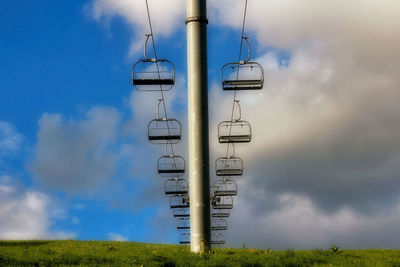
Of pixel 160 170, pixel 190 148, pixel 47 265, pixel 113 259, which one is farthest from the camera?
pixel 160 170

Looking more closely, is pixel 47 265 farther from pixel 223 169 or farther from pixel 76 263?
pixel 223 169

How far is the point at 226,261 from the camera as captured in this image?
15.5m

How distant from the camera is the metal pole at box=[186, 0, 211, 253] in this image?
57.7 feet

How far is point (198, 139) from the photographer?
17.8 m

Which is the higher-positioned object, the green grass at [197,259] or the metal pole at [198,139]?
the metal pole at [198,139]

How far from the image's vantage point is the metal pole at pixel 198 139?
17594 mm

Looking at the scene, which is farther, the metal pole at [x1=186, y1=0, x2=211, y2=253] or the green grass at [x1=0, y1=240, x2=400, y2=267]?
the metal pole at [x1=186, y1=0, x2=211, y2=253]

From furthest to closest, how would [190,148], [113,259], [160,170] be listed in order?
1. [160,170]
2. [190,148]
3. [113,259]

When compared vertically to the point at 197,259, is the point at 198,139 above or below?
above

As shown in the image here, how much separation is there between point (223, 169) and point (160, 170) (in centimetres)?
322

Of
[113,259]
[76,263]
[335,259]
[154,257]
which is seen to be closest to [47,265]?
[76,263]

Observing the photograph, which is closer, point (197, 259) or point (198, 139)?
point (197, 259)

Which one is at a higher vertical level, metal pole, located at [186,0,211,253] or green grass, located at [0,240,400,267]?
metal pole, located at [186,0,211,253]

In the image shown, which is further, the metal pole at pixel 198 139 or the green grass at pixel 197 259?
the metal pole at pixel 198 139
